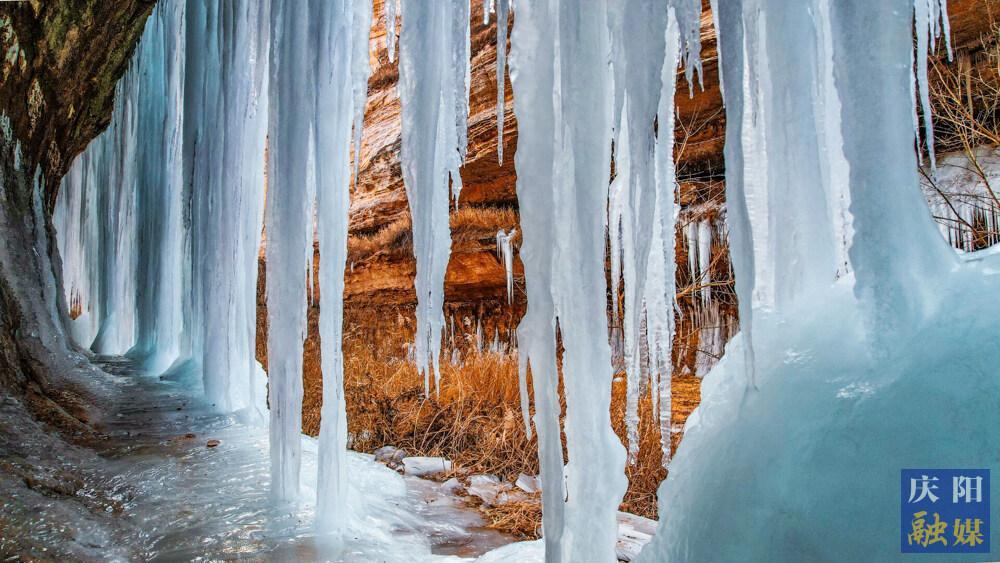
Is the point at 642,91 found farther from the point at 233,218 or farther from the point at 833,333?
the point at 233,218

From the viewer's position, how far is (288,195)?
6.21 feet

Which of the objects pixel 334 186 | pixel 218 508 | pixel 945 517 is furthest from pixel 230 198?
pixel 945 517

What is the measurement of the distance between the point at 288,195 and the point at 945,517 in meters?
1.81

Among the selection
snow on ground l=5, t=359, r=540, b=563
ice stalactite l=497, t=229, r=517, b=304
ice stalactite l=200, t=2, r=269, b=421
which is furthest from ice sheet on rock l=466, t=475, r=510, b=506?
ice stalactite l=497, t=229, r=517, b=304

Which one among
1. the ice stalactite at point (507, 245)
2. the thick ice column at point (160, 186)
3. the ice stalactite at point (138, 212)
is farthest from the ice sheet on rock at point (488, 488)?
the ice stalactite at point (507, 245)

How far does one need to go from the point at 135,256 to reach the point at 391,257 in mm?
2757

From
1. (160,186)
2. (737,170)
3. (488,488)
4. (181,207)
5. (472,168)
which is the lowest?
(488,488)

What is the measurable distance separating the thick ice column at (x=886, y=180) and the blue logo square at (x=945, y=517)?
0.70 feet

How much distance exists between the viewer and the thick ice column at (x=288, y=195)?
1850 millimetres

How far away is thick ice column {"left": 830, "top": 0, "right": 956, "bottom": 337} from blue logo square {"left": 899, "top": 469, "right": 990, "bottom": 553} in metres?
0.21

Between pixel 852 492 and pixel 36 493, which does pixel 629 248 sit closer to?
pixel 852 492

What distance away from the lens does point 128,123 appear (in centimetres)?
440

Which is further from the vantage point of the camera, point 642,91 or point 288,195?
point 288,195

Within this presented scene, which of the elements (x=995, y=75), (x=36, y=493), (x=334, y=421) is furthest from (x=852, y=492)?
(x=995, y=75)
